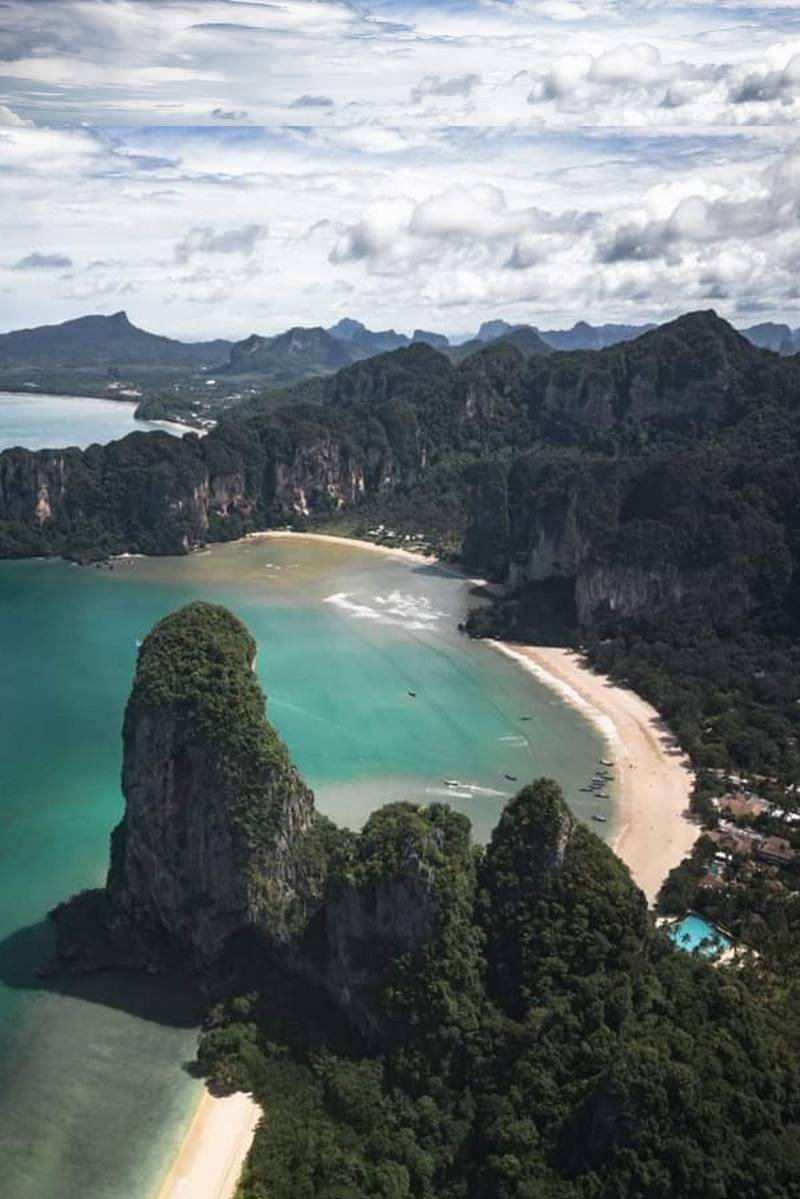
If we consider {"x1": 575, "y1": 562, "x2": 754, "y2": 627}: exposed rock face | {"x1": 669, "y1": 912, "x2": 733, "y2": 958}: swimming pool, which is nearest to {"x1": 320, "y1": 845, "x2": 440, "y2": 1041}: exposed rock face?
{"x1": 669, "y1": 912, "x2": 733, "y2": 958}: swimming pool

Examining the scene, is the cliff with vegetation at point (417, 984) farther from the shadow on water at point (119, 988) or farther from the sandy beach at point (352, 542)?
the sandy beach at point (352, 542)

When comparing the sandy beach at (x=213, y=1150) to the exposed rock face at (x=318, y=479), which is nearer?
the sandy beach at (x=213, y=1150)

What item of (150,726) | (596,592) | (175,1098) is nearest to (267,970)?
(175,1098)

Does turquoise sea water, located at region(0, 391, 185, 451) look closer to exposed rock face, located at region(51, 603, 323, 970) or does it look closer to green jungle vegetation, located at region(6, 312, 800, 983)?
green jungle vegetation, located at region(6, 312, 800, 983)

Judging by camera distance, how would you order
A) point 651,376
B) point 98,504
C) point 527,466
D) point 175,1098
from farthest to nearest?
point 651,376 → point 98,504 → point 527,466 → point 175,1098

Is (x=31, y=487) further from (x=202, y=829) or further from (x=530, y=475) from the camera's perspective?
(x=202, y=829)

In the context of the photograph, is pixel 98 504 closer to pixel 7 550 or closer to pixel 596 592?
pixel 7 550

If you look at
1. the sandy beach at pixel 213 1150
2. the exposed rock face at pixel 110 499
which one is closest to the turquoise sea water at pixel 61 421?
the exposed rock face at pixel 110 499
